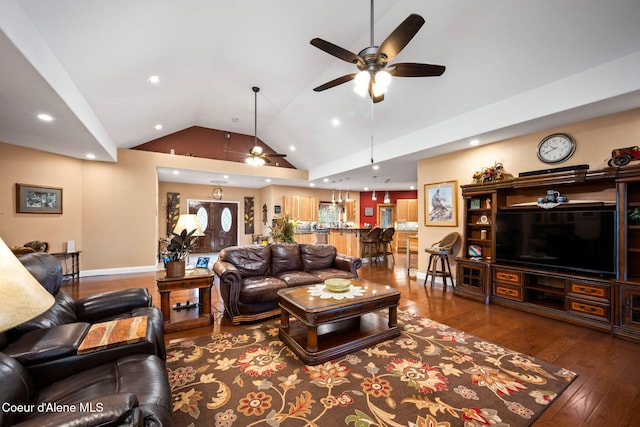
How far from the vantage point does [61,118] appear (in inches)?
134

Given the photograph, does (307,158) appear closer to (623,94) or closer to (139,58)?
(139,58)

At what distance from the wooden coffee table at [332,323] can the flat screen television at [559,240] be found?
2.36 m

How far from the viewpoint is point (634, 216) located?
2893 mm

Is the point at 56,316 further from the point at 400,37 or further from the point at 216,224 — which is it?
the point at 216,224

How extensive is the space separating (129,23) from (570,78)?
16.3ft

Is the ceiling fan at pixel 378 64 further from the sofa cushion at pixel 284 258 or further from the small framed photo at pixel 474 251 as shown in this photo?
the small framed photo at pixel 474 251

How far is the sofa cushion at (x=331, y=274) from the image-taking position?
3779 mm

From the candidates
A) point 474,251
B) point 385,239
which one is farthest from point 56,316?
point 385,239

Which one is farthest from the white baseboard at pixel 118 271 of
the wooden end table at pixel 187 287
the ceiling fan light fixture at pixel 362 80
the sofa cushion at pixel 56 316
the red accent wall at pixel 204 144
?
the ceiling fan light fixture at pixel 362 80

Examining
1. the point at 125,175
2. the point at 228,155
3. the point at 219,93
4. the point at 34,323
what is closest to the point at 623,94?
the point at 34,323

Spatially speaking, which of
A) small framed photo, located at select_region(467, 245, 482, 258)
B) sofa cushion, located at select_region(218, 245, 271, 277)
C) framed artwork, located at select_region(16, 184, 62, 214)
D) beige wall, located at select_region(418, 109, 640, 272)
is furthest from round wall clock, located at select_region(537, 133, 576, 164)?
framed artwork, located at select_region(16, 184, 62, 214)

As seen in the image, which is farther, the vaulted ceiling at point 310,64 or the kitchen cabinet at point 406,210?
the kitchen cabinet at point 406,210

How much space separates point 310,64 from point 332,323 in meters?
3.92

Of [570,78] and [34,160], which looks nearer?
[570,78]
